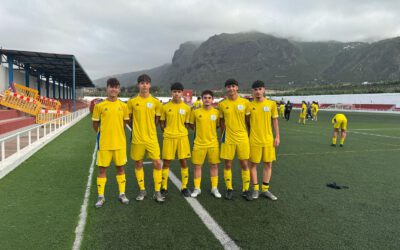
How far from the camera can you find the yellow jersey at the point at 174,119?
4691 mm

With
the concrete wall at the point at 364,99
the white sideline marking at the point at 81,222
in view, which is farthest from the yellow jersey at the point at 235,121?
the concrete wall at the point at 364,99

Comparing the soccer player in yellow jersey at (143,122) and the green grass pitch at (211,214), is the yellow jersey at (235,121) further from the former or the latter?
the soccer player in yellow jersey at (143,122)

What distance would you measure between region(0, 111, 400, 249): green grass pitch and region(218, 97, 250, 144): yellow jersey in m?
1.04

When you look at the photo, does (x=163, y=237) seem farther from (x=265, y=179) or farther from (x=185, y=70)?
(x=185, y=70)

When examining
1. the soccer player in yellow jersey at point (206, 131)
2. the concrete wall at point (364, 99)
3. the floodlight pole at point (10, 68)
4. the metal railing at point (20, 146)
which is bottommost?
the metal railing at point (20, 146)

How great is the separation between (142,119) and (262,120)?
6.39 ft

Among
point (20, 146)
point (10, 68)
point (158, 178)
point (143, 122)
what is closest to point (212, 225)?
point (158, 178)

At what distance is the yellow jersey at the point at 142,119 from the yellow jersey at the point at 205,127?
29.0 inches

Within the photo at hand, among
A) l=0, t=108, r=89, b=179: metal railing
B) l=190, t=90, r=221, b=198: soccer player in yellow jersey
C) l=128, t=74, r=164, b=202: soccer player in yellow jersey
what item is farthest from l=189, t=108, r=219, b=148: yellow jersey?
l=0, t=108, r=89, b=179: metal railing

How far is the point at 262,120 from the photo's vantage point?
4.73 m

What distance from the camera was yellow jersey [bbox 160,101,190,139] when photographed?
469 centimetres

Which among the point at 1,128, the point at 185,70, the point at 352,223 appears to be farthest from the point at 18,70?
the point at 185,70

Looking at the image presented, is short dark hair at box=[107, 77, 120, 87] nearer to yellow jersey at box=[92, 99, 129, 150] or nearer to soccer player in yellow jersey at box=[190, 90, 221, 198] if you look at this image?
yellow jersey at box=[92, 99, 129, 150]

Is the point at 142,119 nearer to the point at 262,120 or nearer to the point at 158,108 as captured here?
the point at 158,108
